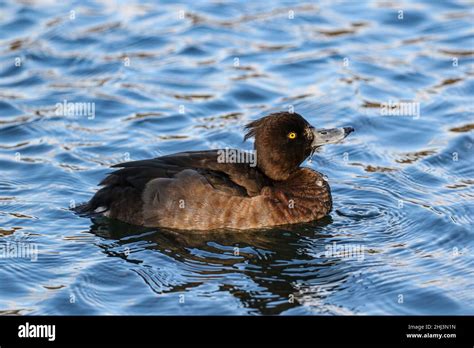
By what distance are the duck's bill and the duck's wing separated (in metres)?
0.78

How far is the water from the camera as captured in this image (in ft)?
28.8

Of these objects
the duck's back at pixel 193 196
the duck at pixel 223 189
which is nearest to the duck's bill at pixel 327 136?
the duck at pixel 223 189

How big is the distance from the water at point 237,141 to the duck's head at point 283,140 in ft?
2.32

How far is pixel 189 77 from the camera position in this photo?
14.7 m

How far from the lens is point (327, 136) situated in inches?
413

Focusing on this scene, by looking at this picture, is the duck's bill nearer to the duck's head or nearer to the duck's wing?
the duck's head

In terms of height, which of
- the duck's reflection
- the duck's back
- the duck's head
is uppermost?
the duck's head

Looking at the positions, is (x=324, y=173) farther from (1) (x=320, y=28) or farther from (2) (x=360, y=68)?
(1) (x=320, y=28)

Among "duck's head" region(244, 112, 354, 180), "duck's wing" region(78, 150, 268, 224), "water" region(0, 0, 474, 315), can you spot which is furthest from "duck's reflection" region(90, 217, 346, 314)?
"duck's head" region(244, 112, 354, 180)

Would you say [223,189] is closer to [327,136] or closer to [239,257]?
[239,257]

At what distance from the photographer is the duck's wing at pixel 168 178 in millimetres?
9836

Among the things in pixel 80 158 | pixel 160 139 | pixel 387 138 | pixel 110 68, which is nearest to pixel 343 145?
pixel 387 138

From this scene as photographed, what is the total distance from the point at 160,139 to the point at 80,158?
114 centimetres

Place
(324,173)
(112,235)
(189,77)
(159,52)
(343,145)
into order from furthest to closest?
(159,52), (189,77), (343,145), (324,173), (112,235)
